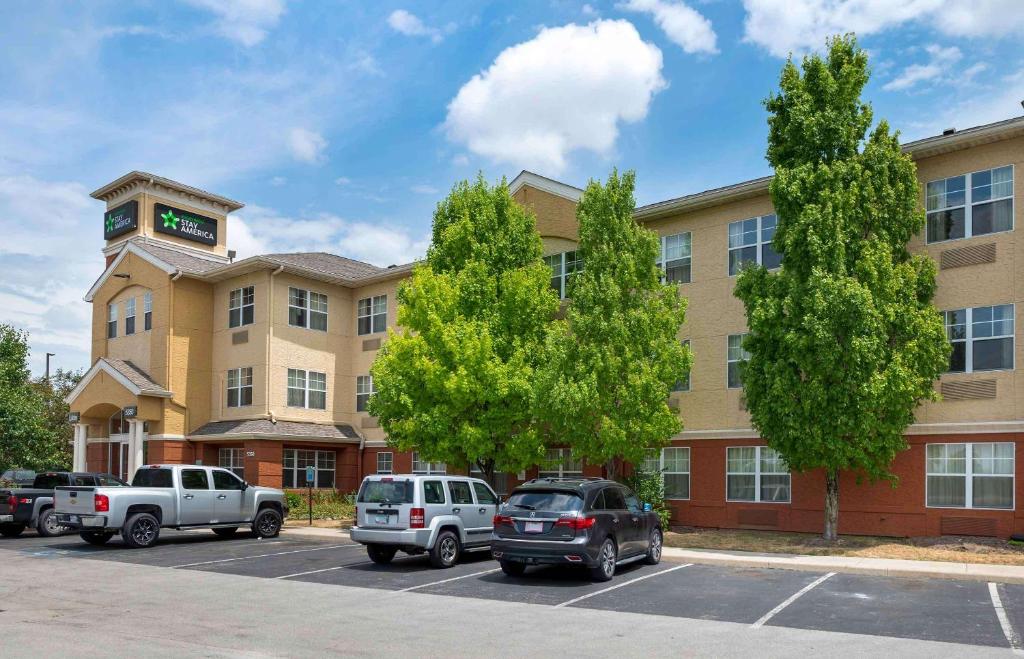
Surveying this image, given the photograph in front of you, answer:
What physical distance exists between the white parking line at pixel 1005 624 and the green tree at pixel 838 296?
541cm

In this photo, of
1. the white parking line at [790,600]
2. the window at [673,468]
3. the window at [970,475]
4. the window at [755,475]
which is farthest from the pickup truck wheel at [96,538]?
the window at [970,475]

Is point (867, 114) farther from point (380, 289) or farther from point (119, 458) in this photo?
point (119, 458)

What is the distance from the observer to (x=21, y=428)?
3722 cm

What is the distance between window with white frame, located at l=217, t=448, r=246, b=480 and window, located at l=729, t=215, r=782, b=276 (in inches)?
772

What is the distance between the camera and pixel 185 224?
134 ft

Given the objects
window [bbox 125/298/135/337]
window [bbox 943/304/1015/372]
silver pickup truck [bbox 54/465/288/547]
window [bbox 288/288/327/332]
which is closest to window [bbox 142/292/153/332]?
window [bbox 125/298/135/337]

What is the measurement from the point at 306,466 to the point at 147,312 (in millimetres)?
9030

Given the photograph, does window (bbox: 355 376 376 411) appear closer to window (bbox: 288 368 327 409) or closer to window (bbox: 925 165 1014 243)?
window (bbox: 288 368 327 409)

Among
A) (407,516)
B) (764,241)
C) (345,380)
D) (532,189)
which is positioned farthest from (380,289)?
(407,516)

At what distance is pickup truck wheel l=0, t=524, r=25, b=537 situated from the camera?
2486 cm

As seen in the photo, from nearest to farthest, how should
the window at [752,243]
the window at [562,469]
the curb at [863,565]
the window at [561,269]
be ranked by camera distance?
1. the curb at [863,565]
2. the window at [752,243]
3. the window at [562,469]
4. the window at [561,269]

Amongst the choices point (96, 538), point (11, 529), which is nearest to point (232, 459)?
point (11, 529)

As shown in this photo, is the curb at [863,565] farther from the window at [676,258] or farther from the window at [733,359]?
the window at [676,258]

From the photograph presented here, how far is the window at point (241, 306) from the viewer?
3434cm
